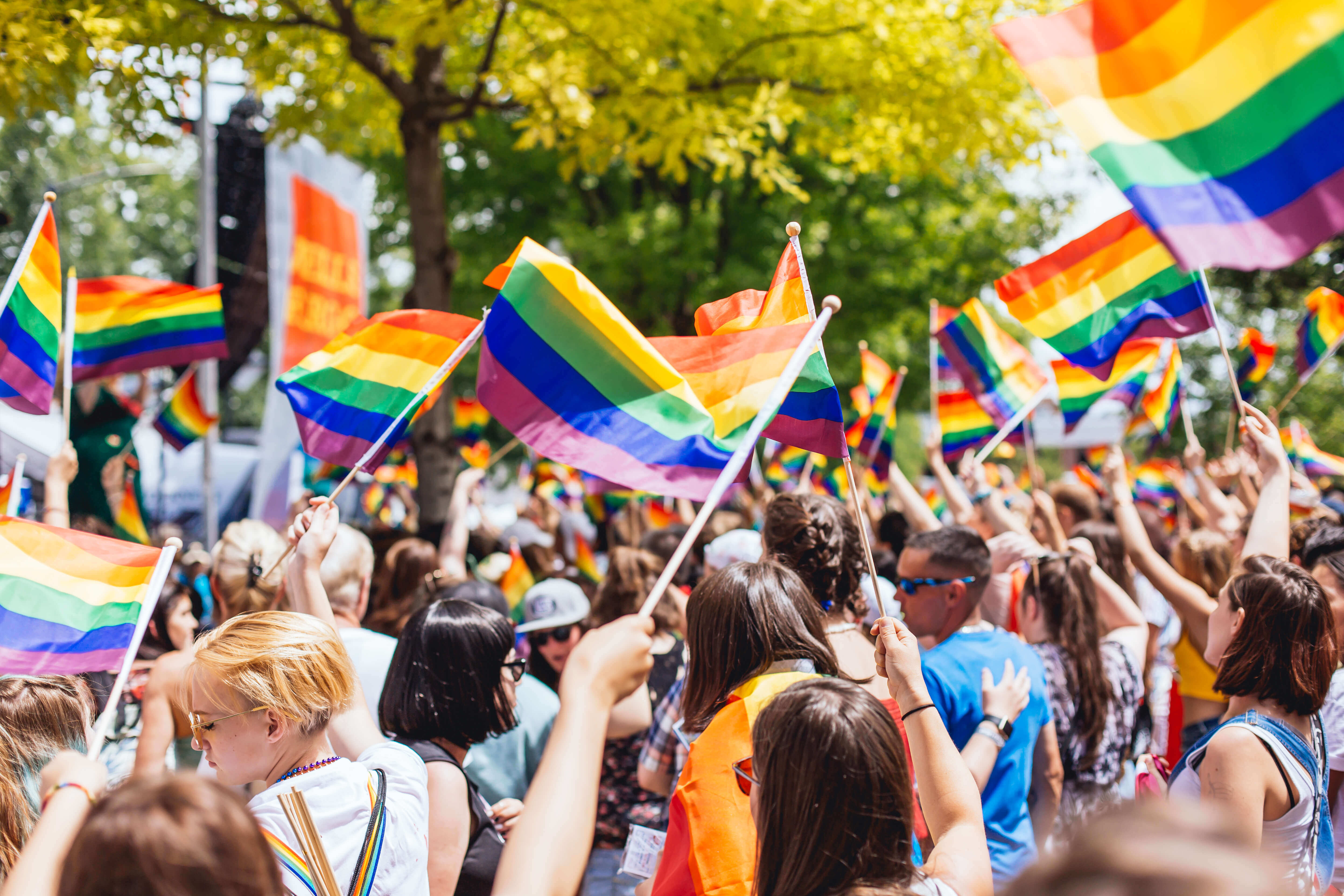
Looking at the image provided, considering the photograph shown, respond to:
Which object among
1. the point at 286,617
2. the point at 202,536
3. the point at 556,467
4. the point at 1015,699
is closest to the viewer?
the point at 286,617

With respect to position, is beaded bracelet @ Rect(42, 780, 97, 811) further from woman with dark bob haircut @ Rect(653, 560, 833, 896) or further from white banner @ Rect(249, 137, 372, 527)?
white banner @ Rect(249, 137, 372, 527)

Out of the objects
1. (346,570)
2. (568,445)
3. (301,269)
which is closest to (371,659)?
(346,570)

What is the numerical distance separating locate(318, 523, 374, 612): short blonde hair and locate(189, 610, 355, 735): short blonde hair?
1572mm

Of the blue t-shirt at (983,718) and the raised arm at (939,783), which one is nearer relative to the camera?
the raised arm at (939,783)

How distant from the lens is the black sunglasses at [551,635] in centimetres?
430

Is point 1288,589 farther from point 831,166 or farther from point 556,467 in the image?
point 831,166

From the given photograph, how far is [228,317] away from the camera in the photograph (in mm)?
12648

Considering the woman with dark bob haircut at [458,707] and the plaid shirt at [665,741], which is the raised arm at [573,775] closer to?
the woman with dark bob haircut at [458,707]

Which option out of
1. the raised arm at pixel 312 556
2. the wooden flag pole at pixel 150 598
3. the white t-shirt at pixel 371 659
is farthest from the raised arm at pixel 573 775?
the white t-shirt at pixel 371 659

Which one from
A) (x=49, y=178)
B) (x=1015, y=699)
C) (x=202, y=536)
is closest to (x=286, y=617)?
(x=1015, y=699)

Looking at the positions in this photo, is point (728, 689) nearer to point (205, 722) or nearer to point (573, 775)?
point (573, 775)

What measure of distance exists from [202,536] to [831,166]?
33.7 feet

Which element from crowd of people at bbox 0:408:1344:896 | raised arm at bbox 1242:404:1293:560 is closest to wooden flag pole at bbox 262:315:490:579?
crowd of people at bbox 0:408:1344:896

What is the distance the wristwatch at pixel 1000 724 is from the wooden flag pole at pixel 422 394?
1.87 m
